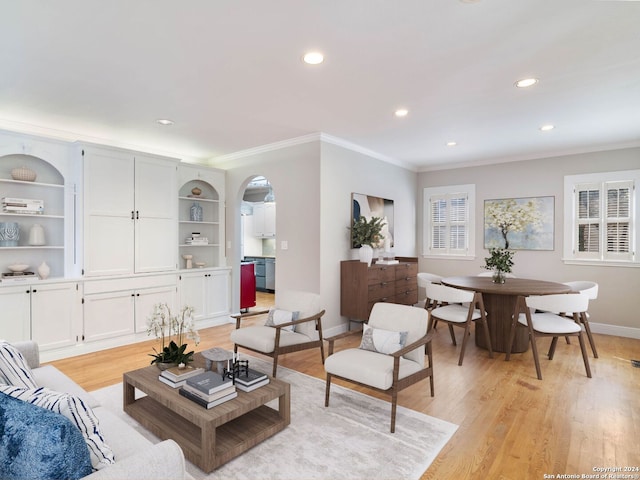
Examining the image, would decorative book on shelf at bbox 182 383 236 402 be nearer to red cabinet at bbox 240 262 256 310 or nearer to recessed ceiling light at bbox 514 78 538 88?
recessed ceiling light at bbox 514 78 538 88

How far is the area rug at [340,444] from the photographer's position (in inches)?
83.1

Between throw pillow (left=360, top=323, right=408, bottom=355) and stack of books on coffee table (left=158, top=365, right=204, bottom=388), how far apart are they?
4.40ft

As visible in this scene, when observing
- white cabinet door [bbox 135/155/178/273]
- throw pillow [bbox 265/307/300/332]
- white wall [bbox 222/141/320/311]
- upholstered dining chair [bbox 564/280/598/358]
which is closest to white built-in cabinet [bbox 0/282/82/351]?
white cabinet door [bbox 135/155/178/273]

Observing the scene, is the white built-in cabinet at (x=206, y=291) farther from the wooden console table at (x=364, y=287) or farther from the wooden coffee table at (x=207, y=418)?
the wooden coffee table at (x=207, y=418)

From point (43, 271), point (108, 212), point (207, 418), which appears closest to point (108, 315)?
point (43, 271)

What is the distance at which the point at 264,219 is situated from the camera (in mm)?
9555

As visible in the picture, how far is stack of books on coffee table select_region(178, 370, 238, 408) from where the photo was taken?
87.3 inches

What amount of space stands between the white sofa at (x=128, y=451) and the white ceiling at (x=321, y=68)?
2248mm

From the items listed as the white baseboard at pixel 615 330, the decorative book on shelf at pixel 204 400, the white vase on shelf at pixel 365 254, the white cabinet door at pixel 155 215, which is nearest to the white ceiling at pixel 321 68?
the white cabinet door at pixel 155 215

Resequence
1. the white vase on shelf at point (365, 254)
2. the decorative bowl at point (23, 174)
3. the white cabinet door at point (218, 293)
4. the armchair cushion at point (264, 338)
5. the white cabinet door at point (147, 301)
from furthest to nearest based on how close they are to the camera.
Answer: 1. the white cabinet door at point (218, 293)
2. the white vase on shelf at point (365, 254)
3. the white cabinet door at point (147, 301)
4. the decorative bowl at point (23, 174)
5. the armchair cushion at point (264, 338)

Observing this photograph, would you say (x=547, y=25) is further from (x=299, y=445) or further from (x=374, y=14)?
(x=299, y=445)

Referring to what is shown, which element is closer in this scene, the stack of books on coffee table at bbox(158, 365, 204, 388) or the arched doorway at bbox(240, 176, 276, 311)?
the stack of books on coffee table at bbox(158, 365, 204, 388)

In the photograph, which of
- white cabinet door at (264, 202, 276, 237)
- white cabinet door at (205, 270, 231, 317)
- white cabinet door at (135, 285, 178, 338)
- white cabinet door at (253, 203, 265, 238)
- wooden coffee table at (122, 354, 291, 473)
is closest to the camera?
wooden coffee table at (122, 354, 291, 473)

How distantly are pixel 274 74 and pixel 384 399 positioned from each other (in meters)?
2.89
